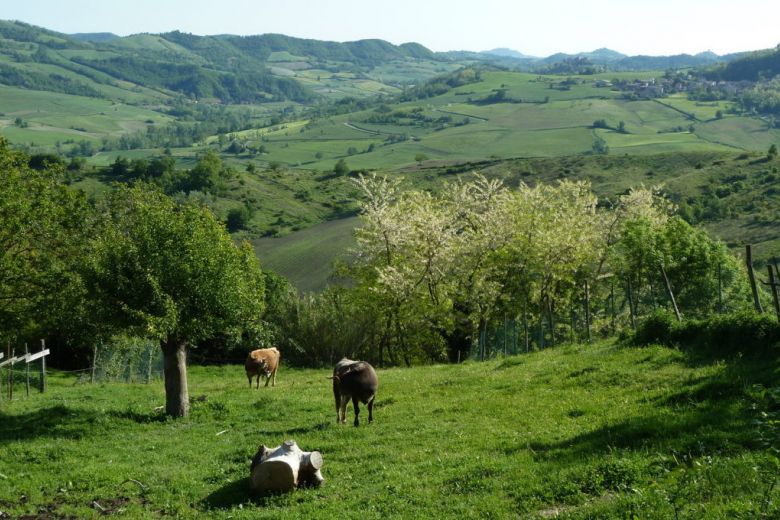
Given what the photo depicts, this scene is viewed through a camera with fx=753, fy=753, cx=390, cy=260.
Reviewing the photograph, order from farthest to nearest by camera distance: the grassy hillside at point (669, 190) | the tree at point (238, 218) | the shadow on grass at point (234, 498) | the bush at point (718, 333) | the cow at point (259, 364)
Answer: the tree at point (238, 218)
the grassy hillside at point (669, 190)
the cow at point (259, 364)
the bush at point (718, 333)
the shadow on grass at point (234, 498)

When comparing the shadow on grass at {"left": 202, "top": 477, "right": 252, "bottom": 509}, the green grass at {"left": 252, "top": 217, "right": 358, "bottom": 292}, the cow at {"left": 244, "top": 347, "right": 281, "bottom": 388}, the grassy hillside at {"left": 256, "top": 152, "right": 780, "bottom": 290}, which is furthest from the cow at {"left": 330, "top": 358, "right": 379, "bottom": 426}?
the green grass at {"left": 252, "top": 217, "right": 358, "bottom": 292}

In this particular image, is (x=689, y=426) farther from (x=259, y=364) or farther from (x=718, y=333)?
(x=259, y=364)

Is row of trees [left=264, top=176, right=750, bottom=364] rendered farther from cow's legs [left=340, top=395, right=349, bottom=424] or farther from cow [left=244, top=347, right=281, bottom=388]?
cow's legs [left=340, top=395, right=349, bottom=424]

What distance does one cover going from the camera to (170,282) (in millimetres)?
25484

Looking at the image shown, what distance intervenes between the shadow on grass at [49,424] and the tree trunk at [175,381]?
2515mm

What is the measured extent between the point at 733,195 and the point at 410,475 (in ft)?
421

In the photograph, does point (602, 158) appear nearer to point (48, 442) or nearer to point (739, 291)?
point (739, 291)

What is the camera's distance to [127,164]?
7456 inches

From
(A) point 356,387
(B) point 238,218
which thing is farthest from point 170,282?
(B) point 238,218

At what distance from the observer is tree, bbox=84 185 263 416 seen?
25.1m

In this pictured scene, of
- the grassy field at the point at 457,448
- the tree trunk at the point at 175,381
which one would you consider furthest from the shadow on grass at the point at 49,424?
the tree trunk at the point at 175,381

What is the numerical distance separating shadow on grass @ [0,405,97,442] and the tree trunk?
8.25ft

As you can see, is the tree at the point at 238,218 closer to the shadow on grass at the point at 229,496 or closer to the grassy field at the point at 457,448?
the grassy field at the point at 457,448

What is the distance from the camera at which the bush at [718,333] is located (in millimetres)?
20750
